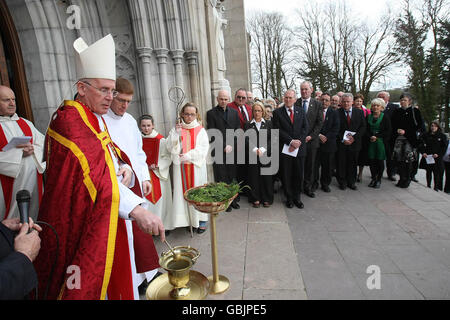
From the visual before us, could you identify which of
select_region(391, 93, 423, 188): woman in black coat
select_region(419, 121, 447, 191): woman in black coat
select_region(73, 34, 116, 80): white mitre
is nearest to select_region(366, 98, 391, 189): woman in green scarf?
select_region(391, 93, 423, 188): woman in black coat

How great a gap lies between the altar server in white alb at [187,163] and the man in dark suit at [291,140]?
1.62 m

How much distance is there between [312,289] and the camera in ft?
8.33

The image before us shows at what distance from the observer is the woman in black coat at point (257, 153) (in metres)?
4.75

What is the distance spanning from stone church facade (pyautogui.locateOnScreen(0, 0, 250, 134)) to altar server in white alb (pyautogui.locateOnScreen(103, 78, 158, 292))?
1.30 metres

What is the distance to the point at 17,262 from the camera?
1209 millimetres

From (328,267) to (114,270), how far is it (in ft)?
7.15

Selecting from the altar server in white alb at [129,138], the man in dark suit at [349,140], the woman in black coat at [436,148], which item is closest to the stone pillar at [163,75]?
the altar server in white alb at [129,138]

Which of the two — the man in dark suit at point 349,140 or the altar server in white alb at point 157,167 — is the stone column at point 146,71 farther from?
the man in dark suit at point 349,140

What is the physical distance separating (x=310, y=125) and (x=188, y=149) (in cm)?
255

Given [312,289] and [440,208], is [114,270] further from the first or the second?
[440,208]

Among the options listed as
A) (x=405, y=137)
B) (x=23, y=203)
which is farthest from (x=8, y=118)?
(x=405, y=137)

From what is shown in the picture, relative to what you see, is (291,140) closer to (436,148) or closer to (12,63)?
(436,148)

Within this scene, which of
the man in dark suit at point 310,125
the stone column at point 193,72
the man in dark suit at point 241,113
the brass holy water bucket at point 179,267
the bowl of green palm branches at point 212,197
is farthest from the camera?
the man in dark suit at point 241,113

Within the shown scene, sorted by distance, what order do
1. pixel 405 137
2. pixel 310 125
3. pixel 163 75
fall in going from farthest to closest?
pixel 405 137 < pixel 310 125 < pixel 163 75
